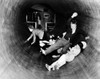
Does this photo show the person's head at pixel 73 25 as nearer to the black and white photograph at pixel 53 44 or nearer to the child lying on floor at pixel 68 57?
the black and white photograph at pixel 53 44

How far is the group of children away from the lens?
7.69ft

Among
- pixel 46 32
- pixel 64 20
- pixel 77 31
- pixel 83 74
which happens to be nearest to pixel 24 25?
pixel 46 32

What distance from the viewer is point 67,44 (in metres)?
2.42

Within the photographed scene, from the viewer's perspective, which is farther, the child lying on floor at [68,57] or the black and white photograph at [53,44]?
the child lying on floor at [68,57]

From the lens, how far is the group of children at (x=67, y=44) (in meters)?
2.34

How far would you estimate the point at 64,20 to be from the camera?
2.72 meters

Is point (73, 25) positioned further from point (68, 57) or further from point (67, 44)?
point (68, 57)

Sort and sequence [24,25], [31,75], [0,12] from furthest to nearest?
[24,25] < [31,75] < [0,12]

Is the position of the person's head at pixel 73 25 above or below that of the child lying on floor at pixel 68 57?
above

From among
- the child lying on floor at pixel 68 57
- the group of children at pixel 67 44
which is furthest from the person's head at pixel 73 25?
the child lying on floor at pixel 68 57

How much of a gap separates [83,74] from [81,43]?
31 cm

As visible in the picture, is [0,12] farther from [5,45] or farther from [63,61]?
[63,61]

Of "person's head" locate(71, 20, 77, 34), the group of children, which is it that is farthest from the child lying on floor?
"person's head" locate(71, 20, 77, 34)

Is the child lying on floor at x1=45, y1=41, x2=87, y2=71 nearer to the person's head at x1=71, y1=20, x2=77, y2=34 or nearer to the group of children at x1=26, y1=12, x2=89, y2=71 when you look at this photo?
the group of children at x1=26, y1=12, x2=89, y2=71
